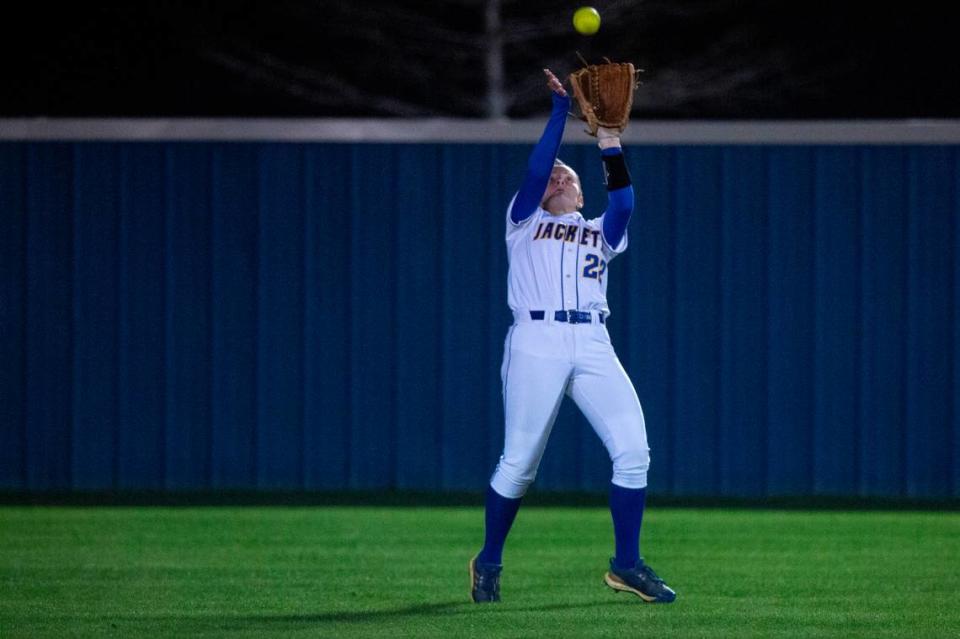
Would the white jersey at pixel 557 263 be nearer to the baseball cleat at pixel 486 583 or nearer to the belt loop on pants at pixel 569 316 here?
the belt loop on pants at pixel 569 316

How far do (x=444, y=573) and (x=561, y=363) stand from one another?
4.35ft

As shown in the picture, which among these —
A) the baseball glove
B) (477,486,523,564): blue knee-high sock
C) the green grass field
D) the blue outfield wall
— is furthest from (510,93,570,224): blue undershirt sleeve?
the blue outfield wall

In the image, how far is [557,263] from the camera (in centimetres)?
719

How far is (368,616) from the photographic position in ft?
21.6

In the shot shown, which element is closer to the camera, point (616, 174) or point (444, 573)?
→ point (616, 174)

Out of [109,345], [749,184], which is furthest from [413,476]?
[749,184]

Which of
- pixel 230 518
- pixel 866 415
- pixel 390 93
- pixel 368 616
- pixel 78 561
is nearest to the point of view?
pixel 368 616

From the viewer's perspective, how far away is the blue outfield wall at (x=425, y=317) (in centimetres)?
1109

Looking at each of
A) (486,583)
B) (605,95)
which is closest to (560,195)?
(605,95)

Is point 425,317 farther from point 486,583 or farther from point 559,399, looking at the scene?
point 486,583

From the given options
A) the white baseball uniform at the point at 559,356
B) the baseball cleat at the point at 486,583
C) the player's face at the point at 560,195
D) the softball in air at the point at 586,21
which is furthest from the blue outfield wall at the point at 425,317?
the baseball cleat at the point at 486,583

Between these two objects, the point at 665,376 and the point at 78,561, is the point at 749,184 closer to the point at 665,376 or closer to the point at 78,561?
the point at 665,376

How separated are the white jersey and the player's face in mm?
35

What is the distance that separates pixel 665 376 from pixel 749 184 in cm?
133
